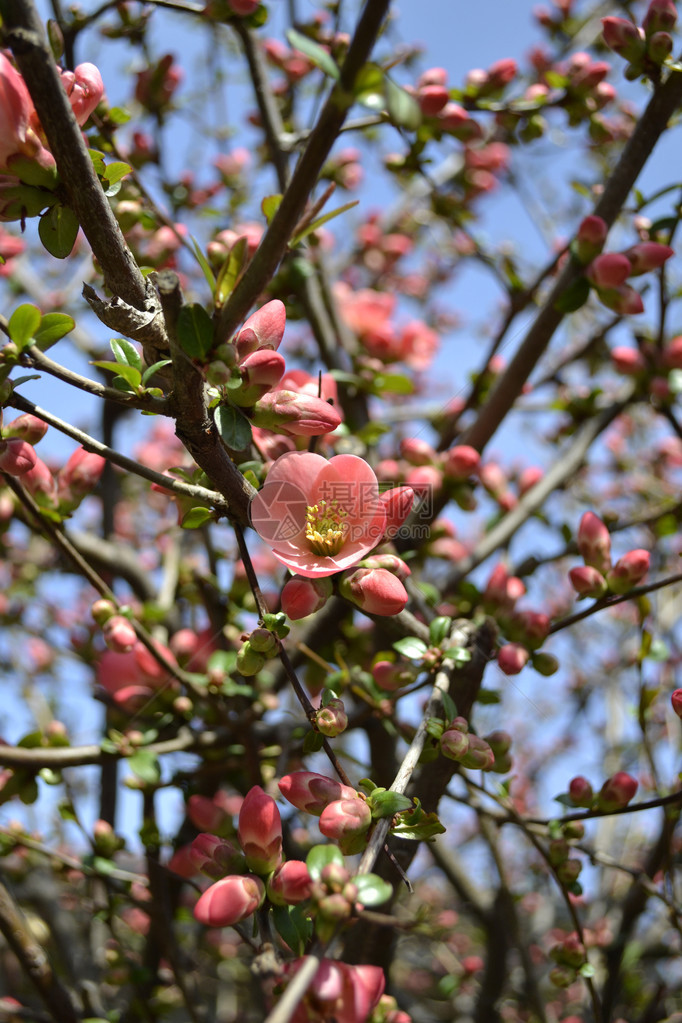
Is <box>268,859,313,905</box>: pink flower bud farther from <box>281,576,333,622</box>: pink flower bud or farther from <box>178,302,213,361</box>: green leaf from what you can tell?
<box>178,302,213,361</box>: green leaf

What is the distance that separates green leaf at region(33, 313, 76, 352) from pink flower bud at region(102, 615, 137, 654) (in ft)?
1.45

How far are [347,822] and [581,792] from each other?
0.49 metres

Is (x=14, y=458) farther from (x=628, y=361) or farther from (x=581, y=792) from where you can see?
(x=628, y=361)

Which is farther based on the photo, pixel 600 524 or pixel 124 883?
pixel 124 883

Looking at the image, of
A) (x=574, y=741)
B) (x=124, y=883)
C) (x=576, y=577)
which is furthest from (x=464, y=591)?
(x=574, y=741)

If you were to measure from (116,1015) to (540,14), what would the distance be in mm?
2534

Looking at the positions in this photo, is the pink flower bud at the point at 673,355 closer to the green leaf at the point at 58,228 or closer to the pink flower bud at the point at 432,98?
the pink flower bud at the point at 432,98

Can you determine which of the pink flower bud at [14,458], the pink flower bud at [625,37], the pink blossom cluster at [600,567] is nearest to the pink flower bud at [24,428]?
the pink flower bud at [14,458]

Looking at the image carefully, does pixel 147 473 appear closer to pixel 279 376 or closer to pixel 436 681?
pixel 279 376

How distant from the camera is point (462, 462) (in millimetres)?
1394

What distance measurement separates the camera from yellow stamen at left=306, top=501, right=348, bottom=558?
0.88 m

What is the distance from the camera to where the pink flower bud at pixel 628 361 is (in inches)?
63.9

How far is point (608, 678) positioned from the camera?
264 cm

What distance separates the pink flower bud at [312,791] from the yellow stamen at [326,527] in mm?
251
